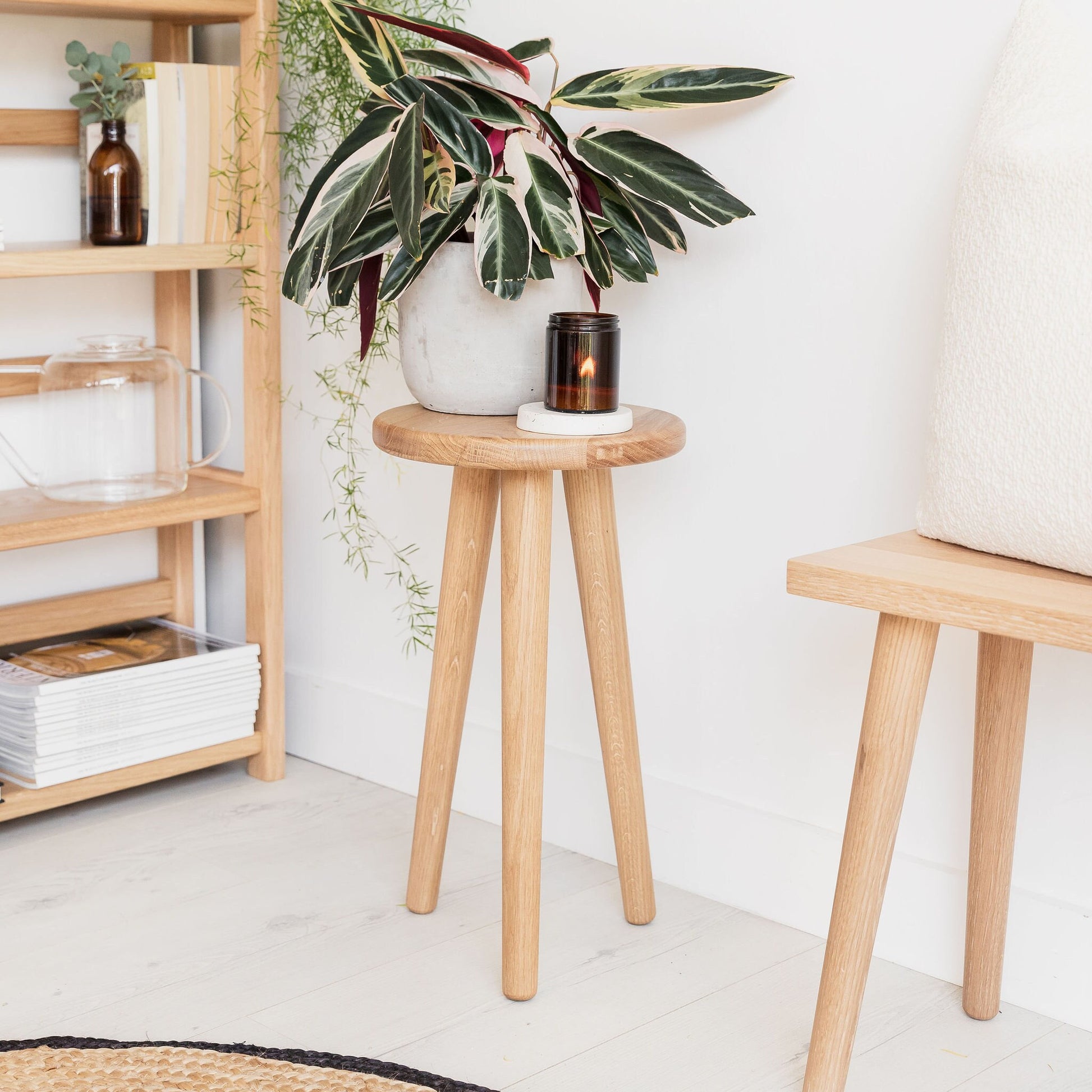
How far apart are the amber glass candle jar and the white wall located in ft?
0.86

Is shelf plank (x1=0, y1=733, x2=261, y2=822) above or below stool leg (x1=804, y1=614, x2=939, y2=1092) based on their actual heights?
below

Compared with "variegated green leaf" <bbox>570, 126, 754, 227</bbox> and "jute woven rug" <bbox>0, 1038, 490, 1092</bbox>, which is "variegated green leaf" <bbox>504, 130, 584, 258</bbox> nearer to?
"variegated green leaf" <bbox>570, 126, 754, 227</bbox>

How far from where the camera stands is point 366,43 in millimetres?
1232

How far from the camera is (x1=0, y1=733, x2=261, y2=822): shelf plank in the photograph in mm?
1634

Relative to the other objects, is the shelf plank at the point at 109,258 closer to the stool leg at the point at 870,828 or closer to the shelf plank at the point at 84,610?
the shelf plank at the point at 84,610

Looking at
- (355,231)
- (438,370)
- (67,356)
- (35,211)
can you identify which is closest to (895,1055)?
(438,370)

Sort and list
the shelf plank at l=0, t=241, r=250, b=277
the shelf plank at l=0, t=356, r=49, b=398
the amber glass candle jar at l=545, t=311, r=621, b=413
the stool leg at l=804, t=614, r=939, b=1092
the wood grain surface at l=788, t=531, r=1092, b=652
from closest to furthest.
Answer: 1. the wood grain surface at l=788, t=531, r=1092, b=652
2. the stool leg at l=804, t=614, r=939, b=1092
3. the amber glass candle jar at l=545, t=311, r=621, b=413
4. the shelf plank at l=0, t=241, r=250, b=277
5. the shelf plank at l=0, t=356, r=49, b=398

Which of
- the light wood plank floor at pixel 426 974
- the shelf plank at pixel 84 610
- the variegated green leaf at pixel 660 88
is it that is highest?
the variegated green leaf at pixel 660 88

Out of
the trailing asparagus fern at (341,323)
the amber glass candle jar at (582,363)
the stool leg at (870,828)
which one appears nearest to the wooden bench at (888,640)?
the stool leg at (870,828)

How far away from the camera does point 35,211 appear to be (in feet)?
5.77

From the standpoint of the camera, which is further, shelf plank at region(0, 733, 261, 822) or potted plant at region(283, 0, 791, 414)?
shelf plank at region(0, 733, 261, 822)

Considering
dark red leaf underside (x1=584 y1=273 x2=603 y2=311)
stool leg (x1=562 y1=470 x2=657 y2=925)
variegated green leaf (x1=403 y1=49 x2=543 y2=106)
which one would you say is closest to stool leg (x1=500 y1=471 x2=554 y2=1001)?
stool leg (x1=562 y1=470 x2=657 y2=925)

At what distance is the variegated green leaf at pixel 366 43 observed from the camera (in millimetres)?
1229

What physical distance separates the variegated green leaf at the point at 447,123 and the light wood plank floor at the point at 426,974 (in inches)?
30.4
